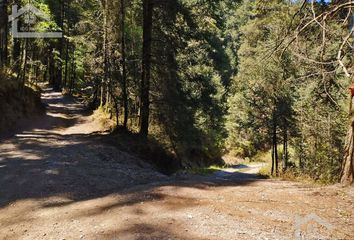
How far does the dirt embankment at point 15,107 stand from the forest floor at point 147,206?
6137mm

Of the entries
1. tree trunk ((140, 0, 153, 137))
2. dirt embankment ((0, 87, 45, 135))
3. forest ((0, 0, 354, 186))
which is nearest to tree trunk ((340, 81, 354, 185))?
forest ((0, 0, 354, 186))

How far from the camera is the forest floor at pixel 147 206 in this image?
495cm

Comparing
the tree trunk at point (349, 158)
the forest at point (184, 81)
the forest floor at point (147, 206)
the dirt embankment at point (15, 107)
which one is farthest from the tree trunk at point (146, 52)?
the tree trunk at point (349, 158)

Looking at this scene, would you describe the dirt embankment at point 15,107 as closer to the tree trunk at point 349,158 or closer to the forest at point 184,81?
the forest at point 184,81

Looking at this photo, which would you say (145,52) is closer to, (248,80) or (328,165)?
(248,80)

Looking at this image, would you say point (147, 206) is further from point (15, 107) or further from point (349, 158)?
point (15, 107)

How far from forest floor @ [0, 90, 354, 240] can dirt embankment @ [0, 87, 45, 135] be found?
6.14 m

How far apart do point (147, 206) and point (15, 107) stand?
13.8 m

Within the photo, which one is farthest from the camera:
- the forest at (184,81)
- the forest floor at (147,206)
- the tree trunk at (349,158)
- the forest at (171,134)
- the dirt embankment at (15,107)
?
the dirt embankment at (15,107)

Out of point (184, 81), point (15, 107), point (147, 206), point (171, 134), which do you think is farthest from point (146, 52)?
point (147, 206)

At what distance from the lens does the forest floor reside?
16.2ft

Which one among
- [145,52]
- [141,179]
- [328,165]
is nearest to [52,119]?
[145,52]

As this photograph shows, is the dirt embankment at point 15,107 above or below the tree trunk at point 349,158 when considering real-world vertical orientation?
above

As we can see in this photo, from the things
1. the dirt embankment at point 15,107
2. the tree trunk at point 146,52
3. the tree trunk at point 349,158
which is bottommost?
the tree trunk at point 349,158
